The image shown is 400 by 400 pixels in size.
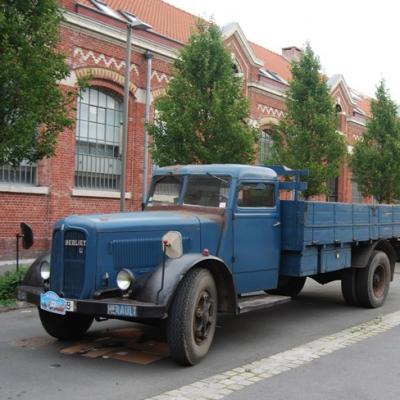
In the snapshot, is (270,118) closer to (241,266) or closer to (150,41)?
(150,41)

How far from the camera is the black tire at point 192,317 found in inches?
226

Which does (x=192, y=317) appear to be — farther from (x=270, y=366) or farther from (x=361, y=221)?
(x=361, y=221)

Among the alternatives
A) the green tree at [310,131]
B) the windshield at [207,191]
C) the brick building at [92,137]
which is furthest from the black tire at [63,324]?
the green tree at [310,131]

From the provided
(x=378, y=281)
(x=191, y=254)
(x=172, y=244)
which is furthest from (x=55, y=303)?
(x=378, y=281)

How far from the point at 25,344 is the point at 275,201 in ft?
11.8

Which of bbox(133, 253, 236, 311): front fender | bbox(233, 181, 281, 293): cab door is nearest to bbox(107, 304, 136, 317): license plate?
bbox(133, 253, 236, 311): front fender

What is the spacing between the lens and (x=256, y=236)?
7348mm

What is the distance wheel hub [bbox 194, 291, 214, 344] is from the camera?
6.05 m

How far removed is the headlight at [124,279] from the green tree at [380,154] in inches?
779

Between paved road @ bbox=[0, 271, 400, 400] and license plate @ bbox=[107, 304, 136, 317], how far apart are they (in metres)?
0.58

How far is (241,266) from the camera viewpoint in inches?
280

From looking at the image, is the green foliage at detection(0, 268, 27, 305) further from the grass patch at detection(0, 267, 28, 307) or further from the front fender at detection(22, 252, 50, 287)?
the front fender at detection(22, 252, 50, 287)

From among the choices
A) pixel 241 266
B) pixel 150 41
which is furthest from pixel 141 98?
pixel 241 266

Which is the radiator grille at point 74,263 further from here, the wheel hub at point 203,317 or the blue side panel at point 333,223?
the blue side panel at point 333,223
